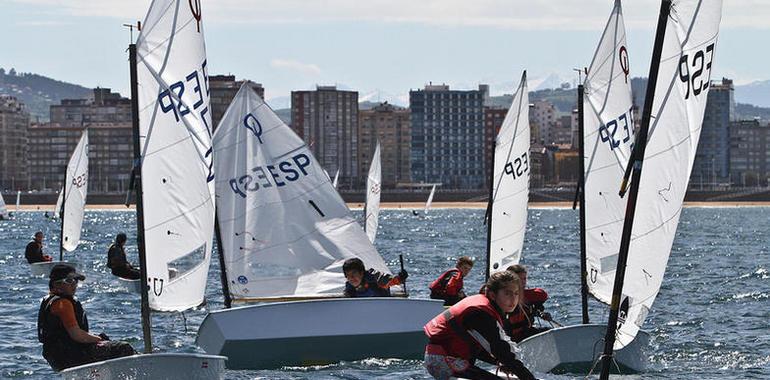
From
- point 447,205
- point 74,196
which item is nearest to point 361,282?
point 74,196

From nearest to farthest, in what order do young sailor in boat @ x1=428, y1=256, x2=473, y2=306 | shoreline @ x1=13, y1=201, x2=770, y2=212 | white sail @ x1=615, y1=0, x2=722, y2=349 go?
white sail @ x1=615, y1=0, x2=722, y2=349 < young sailor in boat @ x1=428, y1=256, x2=473, y2=306 < shoreline @ x1=13, y1=201, x2=770, y2=212

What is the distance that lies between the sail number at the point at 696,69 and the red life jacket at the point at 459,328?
250 centimetres

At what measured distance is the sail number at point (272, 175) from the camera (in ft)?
65.4

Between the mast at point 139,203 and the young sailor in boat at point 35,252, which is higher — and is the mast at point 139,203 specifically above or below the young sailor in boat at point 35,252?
above

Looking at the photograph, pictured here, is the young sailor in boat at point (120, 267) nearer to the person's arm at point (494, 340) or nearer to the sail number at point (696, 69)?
the sail number at point (696, 69)

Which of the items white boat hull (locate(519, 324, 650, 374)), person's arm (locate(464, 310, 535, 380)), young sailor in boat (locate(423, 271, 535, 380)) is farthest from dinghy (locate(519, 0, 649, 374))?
person's arm (locate(464, 310, 535, 380))

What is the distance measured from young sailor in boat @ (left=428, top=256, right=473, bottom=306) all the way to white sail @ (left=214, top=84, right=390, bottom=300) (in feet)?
3.57

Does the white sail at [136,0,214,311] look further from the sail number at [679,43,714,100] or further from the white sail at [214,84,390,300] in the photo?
the sail number at [679,43,714,100]

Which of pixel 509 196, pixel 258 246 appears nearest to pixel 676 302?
pixel 509 196

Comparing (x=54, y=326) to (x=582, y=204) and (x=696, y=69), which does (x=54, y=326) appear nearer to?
(x=696, y=69)

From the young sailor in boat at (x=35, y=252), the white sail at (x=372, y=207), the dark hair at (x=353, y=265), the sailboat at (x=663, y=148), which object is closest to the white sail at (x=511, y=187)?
the dark hair at (x=353, y=265)

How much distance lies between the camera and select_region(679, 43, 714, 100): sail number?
11.9 meters

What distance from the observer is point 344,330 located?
59.8 feet

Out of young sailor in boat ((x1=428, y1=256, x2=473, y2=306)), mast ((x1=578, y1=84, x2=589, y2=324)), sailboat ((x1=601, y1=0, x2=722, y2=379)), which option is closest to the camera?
sailboat ((x1=601, y1=0, x2=722, y2=379))
